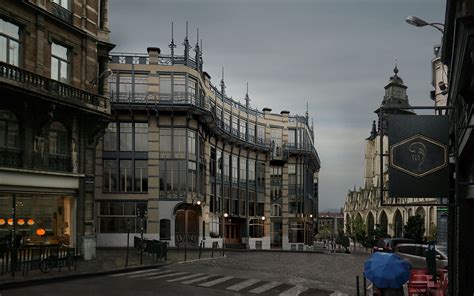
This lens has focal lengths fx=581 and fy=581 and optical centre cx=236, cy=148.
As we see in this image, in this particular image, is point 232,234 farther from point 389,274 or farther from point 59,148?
point 389,274

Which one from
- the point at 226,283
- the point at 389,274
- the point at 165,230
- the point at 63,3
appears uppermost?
the point at 63,3

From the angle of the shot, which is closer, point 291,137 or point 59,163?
point 59,163

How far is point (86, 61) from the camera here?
28.9 meters

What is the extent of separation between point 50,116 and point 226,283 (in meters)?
11.0

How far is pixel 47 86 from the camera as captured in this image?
82.7ft

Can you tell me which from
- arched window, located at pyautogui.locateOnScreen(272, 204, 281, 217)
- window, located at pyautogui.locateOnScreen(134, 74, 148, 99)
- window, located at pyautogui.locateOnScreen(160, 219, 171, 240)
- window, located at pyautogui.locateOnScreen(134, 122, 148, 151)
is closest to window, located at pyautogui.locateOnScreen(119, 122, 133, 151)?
window, located at pyautogui.locateOnScreen(134, 122, 148, 151)

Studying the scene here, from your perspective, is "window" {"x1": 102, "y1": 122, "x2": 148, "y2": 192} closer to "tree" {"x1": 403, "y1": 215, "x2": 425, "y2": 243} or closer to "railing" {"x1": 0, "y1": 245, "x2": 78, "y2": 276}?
"railing" {"x1": 0, "y1": 245, "x2": 78, "y2": 276}

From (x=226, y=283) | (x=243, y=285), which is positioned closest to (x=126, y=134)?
(x=226, y=283)

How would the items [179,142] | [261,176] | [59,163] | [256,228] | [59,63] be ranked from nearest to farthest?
[59,163]
[59,63]
[179,142]
[256,228]
[261,176]

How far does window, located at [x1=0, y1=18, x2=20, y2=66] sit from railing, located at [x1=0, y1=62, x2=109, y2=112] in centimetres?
83

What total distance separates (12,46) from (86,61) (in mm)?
5034

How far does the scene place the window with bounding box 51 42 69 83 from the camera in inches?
1054

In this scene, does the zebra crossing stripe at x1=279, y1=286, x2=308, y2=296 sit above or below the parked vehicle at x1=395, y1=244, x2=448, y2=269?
below

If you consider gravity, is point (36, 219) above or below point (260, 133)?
below
